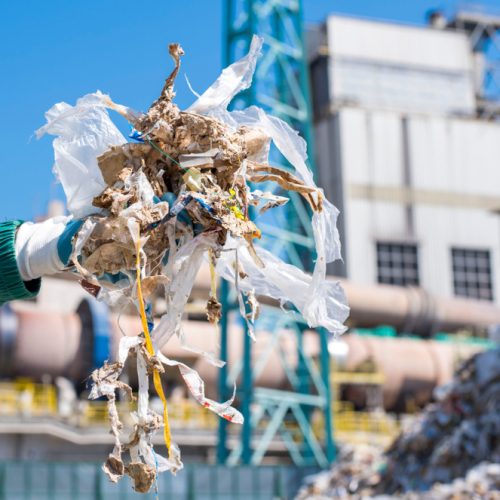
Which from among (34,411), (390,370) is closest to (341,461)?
(34,411)

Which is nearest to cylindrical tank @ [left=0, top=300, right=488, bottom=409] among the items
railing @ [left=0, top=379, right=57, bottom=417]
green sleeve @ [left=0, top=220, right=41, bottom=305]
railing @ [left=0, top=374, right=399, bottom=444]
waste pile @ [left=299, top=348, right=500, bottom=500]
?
railing @ [left=0, top=379, right=57, bottom=417]

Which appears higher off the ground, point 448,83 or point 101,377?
point 448,83

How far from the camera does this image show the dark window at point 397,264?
101 ft

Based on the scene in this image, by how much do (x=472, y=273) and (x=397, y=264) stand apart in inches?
110

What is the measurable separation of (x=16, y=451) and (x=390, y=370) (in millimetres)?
9553

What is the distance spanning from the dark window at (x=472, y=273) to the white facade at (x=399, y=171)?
0.14 m

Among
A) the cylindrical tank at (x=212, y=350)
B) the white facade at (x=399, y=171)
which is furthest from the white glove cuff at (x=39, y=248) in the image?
the white facade at (x=399, y=171)

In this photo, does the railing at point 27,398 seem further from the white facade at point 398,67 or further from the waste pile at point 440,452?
the white facade at point 398,67

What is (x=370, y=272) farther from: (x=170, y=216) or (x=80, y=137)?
(x=170, y=216)

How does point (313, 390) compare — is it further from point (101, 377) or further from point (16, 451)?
point (101, 377)

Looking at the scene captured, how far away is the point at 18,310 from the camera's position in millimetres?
19016

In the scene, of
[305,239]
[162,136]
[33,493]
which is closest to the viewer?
[162,136]

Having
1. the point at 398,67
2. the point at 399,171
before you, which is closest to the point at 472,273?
the point at 399,171

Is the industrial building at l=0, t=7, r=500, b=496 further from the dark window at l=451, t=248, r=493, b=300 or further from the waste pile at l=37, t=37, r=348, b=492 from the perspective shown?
the waste pile at l=37, t=37, r=348, b=492
